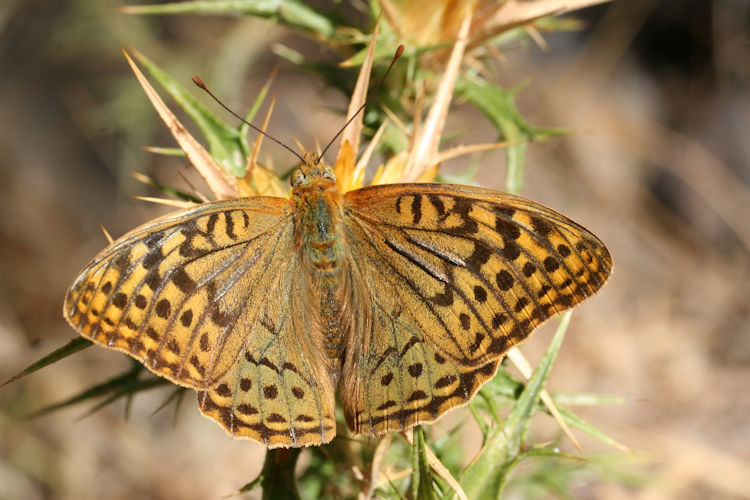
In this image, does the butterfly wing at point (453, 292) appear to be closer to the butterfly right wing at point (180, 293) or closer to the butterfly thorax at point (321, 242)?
the butterfly thorax at point (321, 242)

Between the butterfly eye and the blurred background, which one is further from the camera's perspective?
the blurred background

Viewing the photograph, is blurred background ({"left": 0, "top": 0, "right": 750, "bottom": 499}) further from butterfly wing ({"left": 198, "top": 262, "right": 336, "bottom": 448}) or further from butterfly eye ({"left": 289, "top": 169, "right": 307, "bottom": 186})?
butterfly wing ({"left": 198, "top": 262, "right": 336, "bottom": 448})

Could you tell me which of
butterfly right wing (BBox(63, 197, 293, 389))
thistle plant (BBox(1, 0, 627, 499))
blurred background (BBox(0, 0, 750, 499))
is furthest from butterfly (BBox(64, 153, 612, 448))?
A: blurred background (BBox(0, 0, 750, 499))

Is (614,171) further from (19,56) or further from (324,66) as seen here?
(19,56)

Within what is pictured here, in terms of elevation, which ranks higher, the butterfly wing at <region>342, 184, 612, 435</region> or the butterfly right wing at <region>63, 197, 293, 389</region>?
the butterfly wing at <region>342, 184, 612, 435</region>

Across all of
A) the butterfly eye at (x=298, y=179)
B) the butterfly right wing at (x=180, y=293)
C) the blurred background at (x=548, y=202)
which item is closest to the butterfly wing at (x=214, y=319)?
the butterfly right wing at (x=180, y=293)
